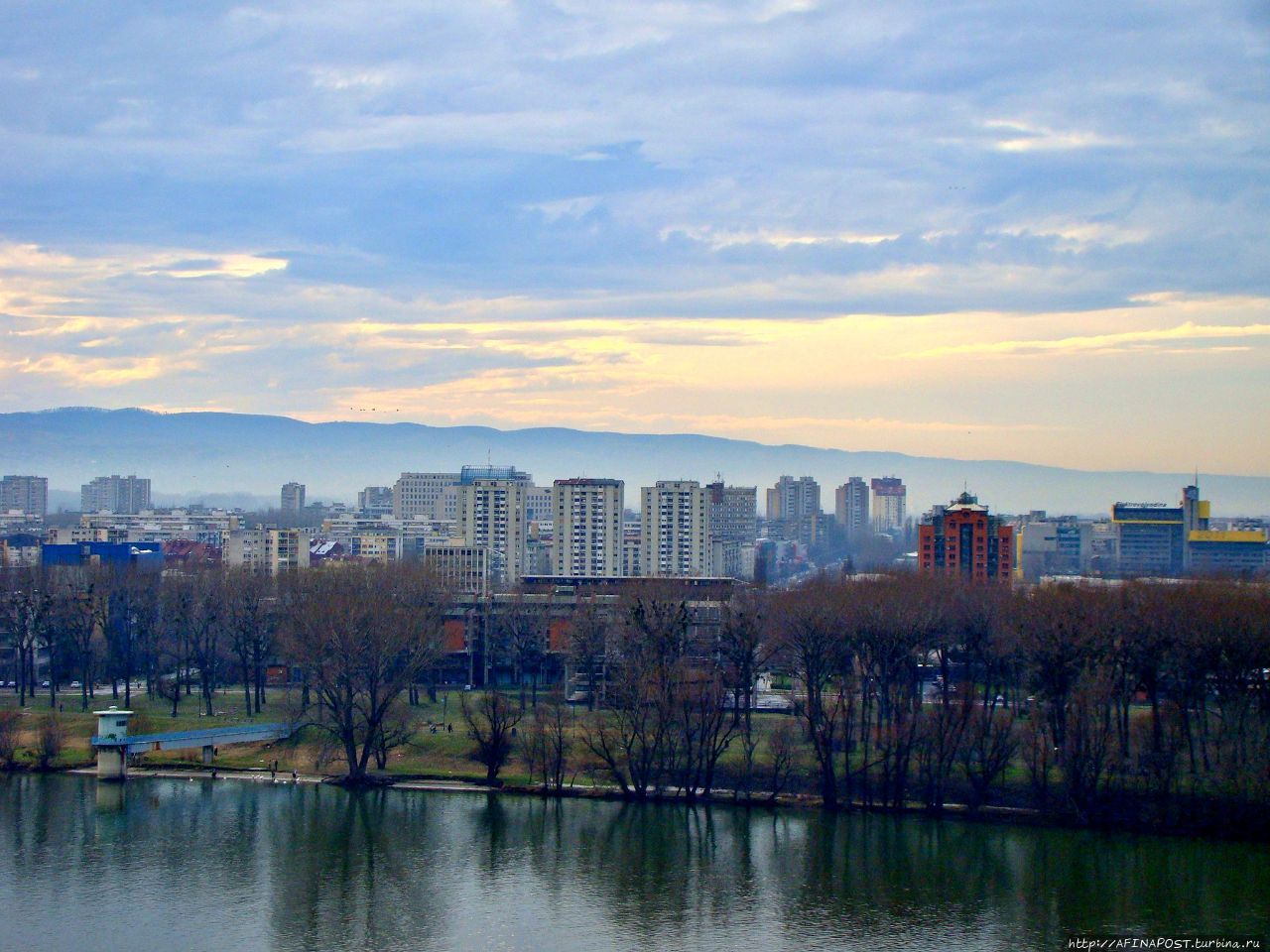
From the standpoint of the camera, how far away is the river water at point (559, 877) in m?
20.1

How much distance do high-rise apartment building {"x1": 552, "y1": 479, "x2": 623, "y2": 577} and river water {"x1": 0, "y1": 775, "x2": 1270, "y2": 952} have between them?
44.0m

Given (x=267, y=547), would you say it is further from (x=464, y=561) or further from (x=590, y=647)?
(x=590, y=647)

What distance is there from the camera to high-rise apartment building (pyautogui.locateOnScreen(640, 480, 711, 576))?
73.8m

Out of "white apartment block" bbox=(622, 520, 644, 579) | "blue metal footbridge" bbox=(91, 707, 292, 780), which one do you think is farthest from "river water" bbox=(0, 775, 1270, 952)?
"white apartment block" bbox=(622, 520, 644, 579)

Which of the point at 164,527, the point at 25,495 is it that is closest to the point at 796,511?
the point at 164,527

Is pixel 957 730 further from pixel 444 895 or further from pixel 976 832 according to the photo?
pixel 444 895

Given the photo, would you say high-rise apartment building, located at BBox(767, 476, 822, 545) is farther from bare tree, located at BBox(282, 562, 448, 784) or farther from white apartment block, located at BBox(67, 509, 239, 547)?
bare tree, located at BBox(282, 562, 448, 784)

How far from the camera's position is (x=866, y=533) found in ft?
432

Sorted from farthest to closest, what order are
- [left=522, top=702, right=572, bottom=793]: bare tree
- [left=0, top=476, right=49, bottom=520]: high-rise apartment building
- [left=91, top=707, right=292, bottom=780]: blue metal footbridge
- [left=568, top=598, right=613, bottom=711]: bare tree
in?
[left=0, top=476, right=49, bottom=520]: high-rise apartment building → [left=568, top=598, right=613, bottom=711]: bare tree → [left=91, top=707, right=292, bottom=780]: blue metal footbridge → [left=522, top=702, right=572, bottom=793]: bare tree

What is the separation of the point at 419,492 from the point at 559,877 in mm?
117676

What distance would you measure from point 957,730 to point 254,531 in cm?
5581

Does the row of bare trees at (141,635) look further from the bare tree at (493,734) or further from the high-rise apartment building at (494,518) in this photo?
the high-rise apartment building at (494,518)

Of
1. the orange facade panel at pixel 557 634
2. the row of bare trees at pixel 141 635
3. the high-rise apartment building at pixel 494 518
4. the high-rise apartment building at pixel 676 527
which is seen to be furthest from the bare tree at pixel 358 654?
the high-rise apartment building at pixel 676 527

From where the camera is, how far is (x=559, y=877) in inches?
899
